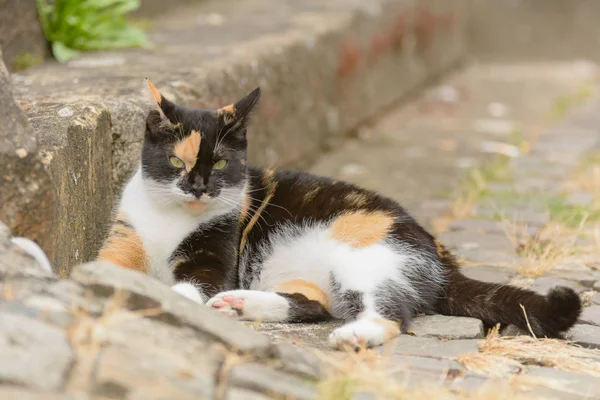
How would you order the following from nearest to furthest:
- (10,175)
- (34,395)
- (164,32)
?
(34,395), (10,175), (164,32)

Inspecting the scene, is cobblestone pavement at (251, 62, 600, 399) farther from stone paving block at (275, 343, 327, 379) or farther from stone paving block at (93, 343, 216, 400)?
stone paving block at (93, 343, 216, 400)

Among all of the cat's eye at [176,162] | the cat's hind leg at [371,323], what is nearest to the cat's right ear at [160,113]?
the cat's eye at [176,162]

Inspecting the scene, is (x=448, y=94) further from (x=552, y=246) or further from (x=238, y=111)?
(x=238, y=111)

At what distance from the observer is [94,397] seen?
203 cm

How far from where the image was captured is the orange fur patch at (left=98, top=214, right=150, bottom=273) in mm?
3188

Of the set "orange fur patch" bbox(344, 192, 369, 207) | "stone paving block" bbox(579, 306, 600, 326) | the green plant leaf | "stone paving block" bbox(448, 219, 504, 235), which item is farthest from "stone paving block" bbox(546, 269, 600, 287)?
the green plant leaf

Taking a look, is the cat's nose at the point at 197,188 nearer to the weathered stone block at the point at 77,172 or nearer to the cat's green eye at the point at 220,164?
the cat's green eye at the point at 220,164

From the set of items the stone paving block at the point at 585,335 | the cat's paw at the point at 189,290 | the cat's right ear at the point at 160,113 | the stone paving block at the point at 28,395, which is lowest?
the stone paving block at the point at 28,395

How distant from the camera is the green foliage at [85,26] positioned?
16.5 ft

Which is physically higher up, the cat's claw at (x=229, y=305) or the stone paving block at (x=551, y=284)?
the stone paving block at (x=551, y=284)

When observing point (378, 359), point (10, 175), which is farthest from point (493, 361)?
point (10, 175)

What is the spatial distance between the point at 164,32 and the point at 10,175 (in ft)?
12.7

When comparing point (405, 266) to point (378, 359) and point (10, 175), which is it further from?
point (10, 175)

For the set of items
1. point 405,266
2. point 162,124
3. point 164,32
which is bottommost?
point 405,266
